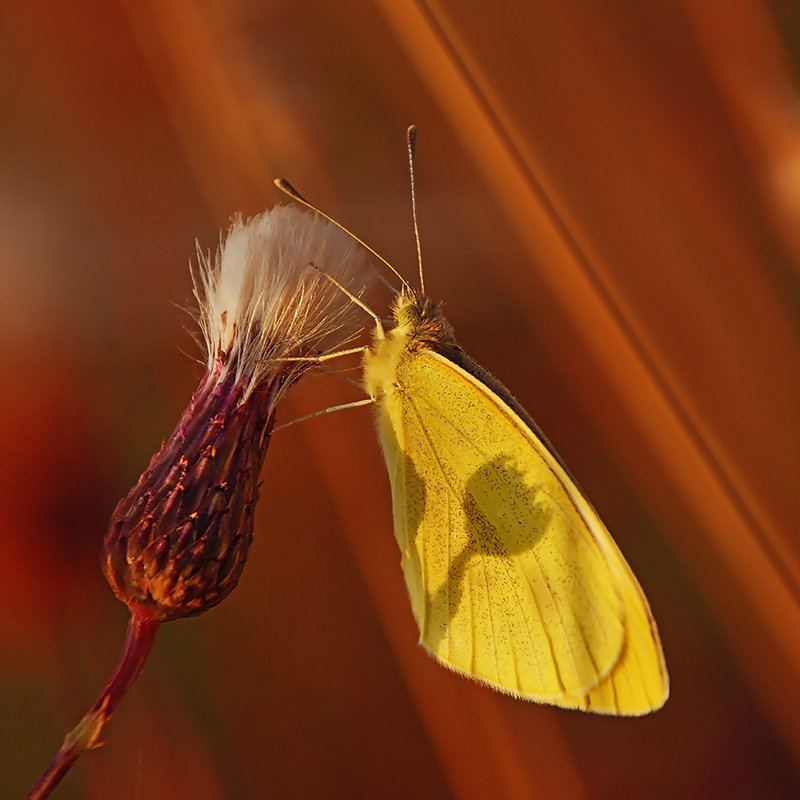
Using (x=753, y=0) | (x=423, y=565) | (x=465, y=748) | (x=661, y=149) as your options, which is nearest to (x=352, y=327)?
(x=423, y=565)

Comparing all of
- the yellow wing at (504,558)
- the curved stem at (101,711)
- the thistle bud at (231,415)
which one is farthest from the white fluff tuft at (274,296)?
the curved stem at (101,711)

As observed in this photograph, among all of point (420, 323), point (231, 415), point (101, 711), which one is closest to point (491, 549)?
point (420, 323)

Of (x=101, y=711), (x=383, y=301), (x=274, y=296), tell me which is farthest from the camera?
(x=383, y=301)

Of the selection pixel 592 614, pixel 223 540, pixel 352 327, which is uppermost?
pixel 352 327

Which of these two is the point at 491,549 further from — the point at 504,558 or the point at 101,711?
the point at 101,711

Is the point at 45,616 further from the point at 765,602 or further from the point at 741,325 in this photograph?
the point at 741,325
